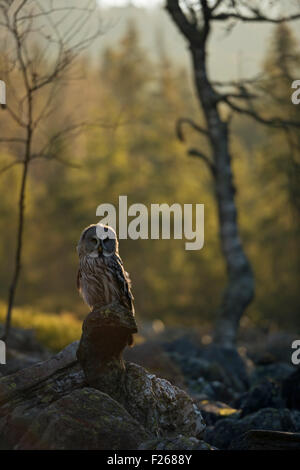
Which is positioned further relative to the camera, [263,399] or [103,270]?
[263,399]

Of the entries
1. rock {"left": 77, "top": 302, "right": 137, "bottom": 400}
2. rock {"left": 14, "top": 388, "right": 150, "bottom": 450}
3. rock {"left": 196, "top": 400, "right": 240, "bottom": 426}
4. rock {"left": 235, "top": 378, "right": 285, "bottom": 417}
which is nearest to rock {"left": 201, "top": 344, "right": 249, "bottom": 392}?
rock {"left": 196, "top": 400, "right": 240, "bottom": 426}

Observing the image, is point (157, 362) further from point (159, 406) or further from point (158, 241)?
point (158, 241)

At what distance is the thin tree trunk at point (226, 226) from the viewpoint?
39.2 feet

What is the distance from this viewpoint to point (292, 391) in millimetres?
7391

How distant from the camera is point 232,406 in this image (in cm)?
790

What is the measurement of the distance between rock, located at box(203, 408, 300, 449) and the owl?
158 cm

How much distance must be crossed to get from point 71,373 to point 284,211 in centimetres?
1815

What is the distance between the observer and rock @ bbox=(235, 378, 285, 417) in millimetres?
6816

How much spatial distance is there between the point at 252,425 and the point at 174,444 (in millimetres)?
2014

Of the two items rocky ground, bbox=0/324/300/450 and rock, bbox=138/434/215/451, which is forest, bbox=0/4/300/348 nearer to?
rocky ground, bbox=0/324/300/450

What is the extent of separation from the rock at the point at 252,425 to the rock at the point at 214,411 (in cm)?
65

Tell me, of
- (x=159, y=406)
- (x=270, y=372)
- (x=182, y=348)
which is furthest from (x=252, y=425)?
(x=182, y=348)
